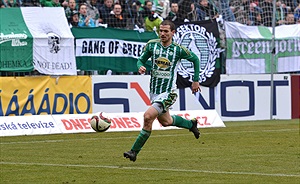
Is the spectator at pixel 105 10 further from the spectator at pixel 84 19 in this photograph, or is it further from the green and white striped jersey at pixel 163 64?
the green and white striped jersey at pixel 163 64

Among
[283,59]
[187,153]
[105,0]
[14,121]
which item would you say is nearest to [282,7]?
[283,59]

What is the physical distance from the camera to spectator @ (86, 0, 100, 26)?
2339 cm

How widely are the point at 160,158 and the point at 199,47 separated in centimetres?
1179

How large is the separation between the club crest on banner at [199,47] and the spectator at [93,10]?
263 cm

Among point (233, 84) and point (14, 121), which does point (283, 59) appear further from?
point (14, 121)

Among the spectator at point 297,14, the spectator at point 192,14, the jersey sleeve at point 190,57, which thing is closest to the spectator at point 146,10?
the spectator at point 192,14

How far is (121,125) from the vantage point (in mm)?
21031

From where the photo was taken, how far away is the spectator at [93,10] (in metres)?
23.4

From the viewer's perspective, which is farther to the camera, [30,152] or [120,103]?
[120,103]

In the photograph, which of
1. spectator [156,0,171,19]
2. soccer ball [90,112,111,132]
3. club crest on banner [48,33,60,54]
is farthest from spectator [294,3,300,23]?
soccer ball [90,112,111,132]

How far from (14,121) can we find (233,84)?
867 cm

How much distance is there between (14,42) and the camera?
2142cm

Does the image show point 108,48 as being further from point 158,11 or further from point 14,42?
point 14,42

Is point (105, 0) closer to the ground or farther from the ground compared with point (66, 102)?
farther from the ground
